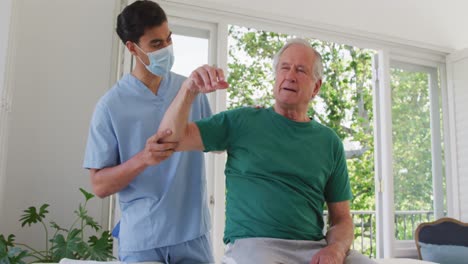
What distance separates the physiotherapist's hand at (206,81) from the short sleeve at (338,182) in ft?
1.66

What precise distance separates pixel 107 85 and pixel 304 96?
1482mm

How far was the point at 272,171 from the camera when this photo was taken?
1.27 metres

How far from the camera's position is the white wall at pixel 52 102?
232 centimetres

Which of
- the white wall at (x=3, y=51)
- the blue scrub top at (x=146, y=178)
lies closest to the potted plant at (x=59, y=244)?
the white wall at (x=3, y=51)

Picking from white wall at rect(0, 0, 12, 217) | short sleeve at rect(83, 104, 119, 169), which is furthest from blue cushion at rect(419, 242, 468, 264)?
white wall at rect(0, 0, 12, 217)

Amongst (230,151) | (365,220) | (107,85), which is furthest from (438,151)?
(230,151)

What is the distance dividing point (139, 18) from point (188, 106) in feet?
1.28

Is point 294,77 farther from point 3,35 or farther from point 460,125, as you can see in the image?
point 460,125

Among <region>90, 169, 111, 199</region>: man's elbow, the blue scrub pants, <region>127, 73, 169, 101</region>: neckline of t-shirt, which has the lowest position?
the blue scrub pants

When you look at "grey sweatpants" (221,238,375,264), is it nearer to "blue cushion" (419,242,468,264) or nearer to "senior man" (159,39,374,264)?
"senior man" (159,39,374,264)

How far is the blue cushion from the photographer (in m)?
2.99

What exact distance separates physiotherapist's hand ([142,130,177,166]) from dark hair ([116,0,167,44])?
41 centimetres

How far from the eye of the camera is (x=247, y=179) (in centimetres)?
127

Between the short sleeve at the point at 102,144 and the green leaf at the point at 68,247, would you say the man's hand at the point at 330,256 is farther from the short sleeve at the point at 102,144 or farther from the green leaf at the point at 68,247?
the green leaf at the point at 68,247
